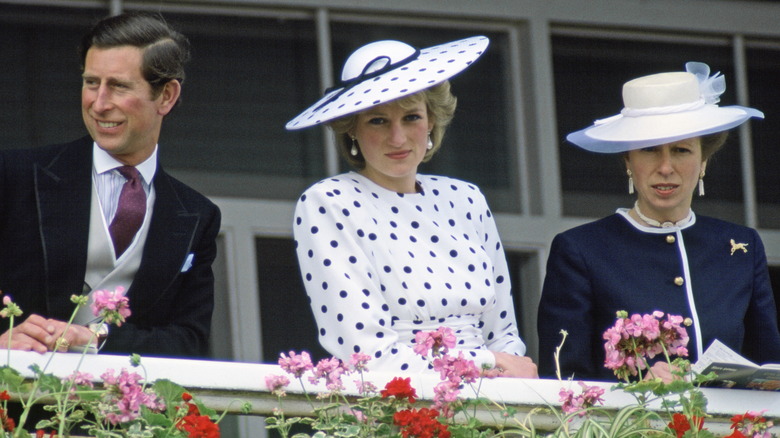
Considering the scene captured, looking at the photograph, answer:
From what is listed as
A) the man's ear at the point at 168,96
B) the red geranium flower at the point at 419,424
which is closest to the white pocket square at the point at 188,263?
the man's ear at the point at 168,96

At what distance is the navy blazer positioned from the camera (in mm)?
4723

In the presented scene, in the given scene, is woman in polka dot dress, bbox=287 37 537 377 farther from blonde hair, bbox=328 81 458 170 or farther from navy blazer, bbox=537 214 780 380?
navy blazer, bbox=537 214 780 380

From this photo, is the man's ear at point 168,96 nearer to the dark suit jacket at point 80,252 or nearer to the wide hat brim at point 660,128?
the dark suit jacket at point 80,252

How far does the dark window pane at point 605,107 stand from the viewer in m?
7.60

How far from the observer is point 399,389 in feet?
12.4

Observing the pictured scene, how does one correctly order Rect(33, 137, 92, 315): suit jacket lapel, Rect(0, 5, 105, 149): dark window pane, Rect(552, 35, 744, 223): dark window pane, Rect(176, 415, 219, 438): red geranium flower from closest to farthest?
Rect(176, 415, 219, 438): red geranium flower < Rect(33, 137, 92, 315): suit jacket lapel < Rect(0, 5, 105, 149): dark window pane < Rect(552, 35, 744, 223): dark window pane

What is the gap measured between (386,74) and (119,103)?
731 millimetres

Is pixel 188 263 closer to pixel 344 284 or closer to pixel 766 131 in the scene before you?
pixel 344 284

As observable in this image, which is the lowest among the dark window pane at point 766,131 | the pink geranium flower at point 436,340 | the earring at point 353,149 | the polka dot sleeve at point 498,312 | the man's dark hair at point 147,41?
the pink geranium flower at point 436,340

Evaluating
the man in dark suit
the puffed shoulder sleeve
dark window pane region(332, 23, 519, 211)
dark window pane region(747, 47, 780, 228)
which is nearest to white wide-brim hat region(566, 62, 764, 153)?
the puffed shoulder sleeve

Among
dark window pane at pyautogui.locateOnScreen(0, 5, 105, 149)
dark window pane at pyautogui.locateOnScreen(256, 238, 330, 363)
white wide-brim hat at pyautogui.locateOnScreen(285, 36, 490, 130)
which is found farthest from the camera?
dark window pane at pyautogui.locateOnScreen(256, 238, 330, 363)

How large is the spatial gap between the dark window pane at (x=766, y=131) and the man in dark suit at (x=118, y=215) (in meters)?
3.72

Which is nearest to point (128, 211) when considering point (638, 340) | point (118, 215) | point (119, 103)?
point (118, 215)

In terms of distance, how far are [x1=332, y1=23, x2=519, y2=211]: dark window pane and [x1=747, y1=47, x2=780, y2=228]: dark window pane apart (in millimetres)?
1110
